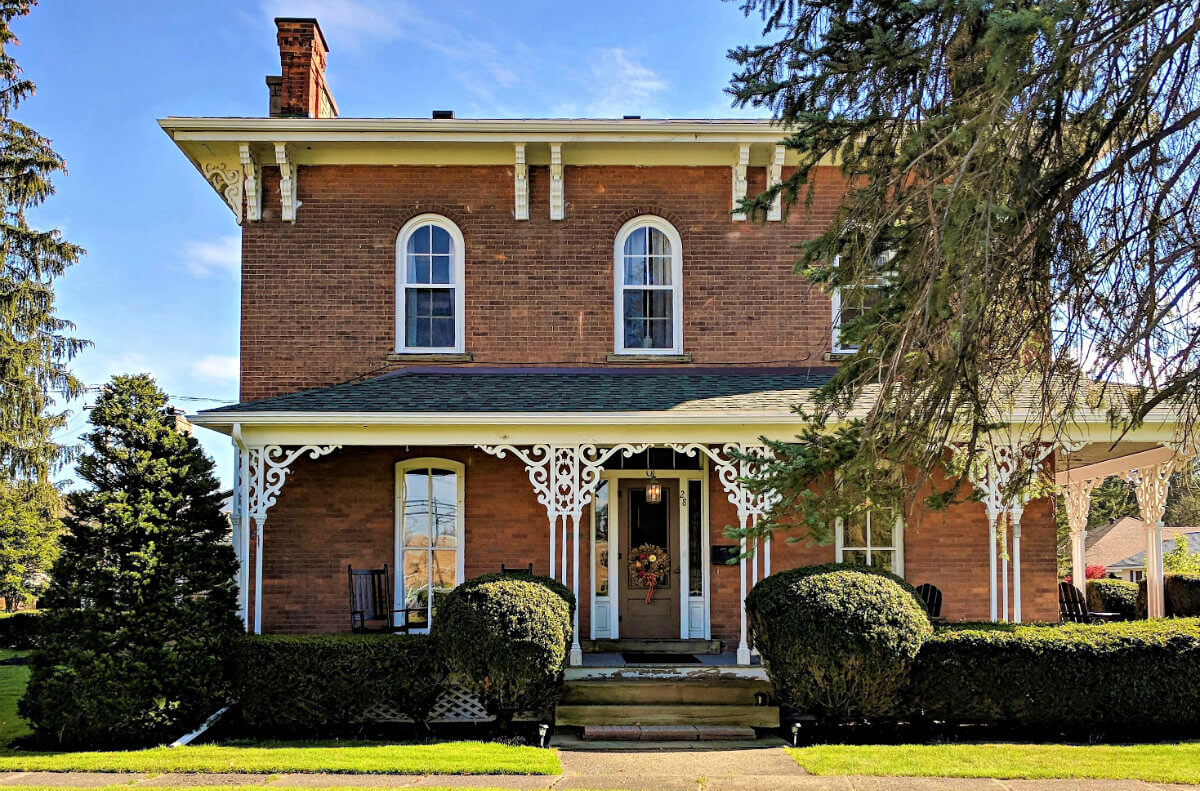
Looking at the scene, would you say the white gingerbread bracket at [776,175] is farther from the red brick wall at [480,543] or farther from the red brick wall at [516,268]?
the red brick wall at [480,543]

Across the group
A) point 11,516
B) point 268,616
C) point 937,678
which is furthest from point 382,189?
point 11,516

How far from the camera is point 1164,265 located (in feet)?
19.7

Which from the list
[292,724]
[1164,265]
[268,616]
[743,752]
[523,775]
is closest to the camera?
[1164,265]

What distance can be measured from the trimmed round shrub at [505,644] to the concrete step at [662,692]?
0.70 metres

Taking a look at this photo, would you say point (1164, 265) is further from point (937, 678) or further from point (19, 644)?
point (19, 644)

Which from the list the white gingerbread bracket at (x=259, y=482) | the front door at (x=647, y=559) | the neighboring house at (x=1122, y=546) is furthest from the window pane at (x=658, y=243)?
the neighboring house at (x=1122, y=546)

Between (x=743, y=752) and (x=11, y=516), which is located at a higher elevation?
(x=11, y=516)

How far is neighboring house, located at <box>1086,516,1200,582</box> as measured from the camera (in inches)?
1521

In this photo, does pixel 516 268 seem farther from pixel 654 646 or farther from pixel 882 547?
pixel 882 547

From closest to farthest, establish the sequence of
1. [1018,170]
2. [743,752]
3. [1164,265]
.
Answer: [1018,170], [1164,265], [743,752]

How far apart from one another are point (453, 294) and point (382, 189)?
5.47 ft

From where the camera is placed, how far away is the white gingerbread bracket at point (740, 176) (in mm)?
13586

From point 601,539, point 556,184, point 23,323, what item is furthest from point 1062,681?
point 23,323

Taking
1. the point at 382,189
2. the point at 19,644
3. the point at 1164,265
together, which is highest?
the point at 382,189
